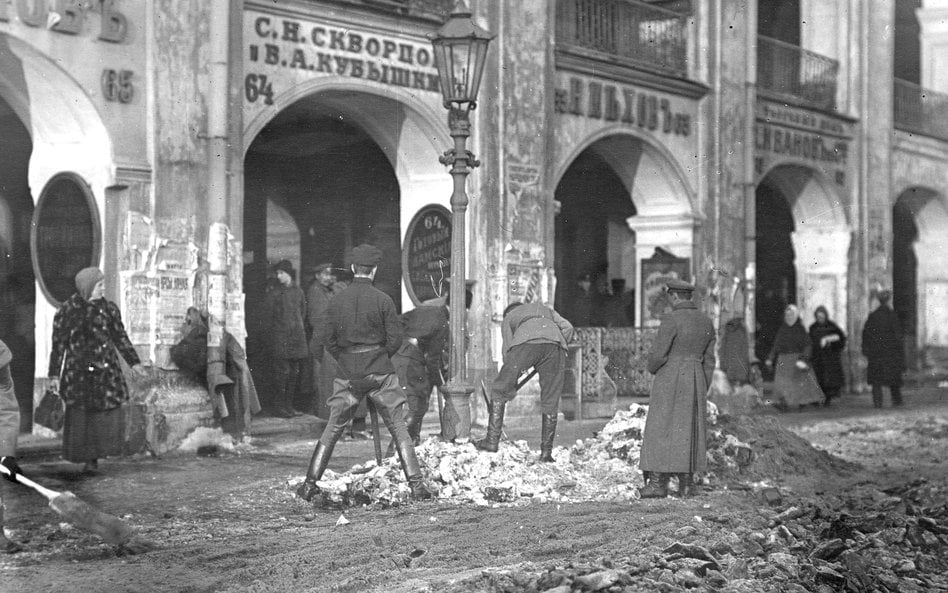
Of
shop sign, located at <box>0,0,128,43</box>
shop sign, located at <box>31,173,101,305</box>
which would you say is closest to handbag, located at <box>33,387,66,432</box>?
shop sign, located at <box>31,173,101,305</box>

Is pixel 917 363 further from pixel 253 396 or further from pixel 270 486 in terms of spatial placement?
pixel 270 486

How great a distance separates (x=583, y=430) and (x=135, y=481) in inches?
237

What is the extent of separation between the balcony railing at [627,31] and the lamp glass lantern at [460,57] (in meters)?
6.00

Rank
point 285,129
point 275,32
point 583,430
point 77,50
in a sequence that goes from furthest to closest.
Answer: point 285,129 → point 583,430 → point 275,32 → point 77,50

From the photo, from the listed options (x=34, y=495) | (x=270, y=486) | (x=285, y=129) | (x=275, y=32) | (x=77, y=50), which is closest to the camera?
(x=34, y=495)

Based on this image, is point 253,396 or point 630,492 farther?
point 253,396

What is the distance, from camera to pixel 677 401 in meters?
9.84

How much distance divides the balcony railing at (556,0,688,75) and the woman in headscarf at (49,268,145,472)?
800 cm

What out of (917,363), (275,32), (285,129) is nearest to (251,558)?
(275,32)

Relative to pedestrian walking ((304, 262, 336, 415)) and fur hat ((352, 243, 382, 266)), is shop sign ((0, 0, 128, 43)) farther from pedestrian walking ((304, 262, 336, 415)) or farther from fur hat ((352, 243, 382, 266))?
fur hat ((352, 243, 382, 266))

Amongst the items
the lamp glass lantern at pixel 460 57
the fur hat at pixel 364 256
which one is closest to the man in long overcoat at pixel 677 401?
the fur hat at pixel 364 256

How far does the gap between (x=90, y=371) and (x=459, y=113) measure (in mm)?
3617

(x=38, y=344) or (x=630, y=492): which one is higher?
(x=38, y=344)

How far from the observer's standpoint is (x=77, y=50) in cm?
1173
